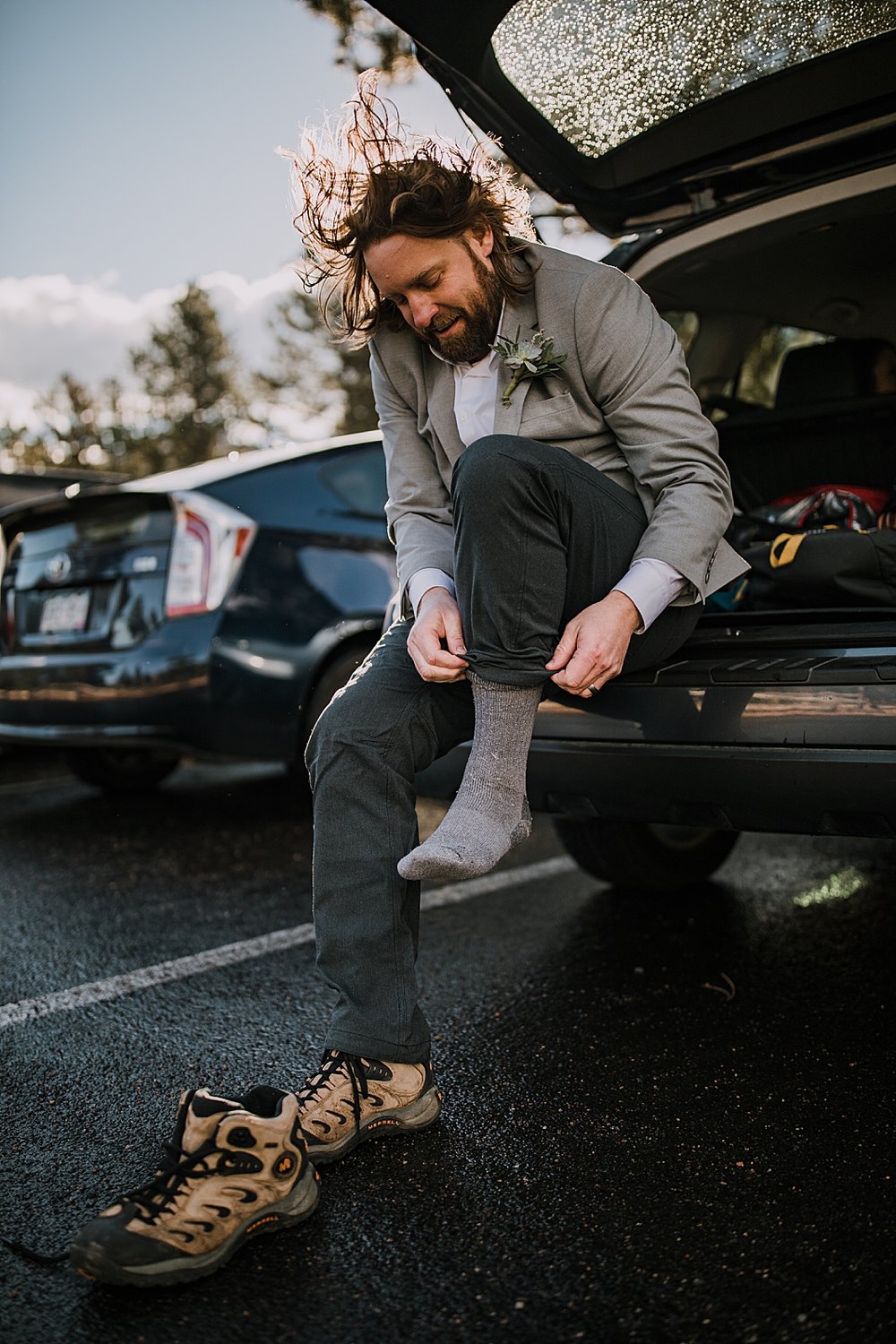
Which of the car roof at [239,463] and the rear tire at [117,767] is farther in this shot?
the rear tire at [117,767]

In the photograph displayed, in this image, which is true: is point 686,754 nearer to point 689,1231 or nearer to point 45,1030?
point 689,1231

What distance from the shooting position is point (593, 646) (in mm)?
1844

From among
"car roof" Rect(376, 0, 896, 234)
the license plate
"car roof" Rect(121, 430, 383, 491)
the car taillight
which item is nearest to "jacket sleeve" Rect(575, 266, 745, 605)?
"car roof" Rect(376, 0, 896, 234)

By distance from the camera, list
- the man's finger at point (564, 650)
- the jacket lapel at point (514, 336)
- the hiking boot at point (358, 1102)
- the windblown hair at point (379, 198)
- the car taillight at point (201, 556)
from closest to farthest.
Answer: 1. the hiking boot at point (358, 1102)
2. the man's finger at point (564, 650)
3. the windblown hair at point (379, 198)
4. the jacket lapel at point (514, 336)
5. the car taillight at point (201, 556)

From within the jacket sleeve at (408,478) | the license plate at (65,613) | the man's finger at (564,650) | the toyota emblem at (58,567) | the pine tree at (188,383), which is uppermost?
the pine tree at (188,383)

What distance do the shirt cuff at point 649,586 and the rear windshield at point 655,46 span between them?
3.72 ft

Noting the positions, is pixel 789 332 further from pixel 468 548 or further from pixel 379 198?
pixel 468 548

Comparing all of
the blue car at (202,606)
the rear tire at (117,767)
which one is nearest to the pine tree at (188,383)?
the rear tire at (117,767)

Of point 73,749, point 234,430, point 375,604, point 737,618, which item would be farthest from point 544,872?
point 234,430

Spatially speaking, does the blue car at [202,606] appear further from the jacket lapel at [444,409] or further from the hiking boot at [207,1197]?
the hiking boot at [207,1197]

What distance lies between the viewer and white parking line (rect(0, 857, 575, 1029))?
2.51 meters

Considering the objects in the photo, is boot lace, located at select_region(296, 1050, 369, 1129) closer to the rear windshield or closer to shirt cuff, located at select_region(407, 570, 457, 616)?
shirt cuff, located at select_region(407, 570, 457, 616)

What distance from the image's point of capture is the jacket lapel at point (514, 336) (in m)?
2.08

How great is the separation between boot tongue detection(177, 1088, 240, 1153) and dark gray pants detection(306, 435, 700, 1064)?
0.30 meters
